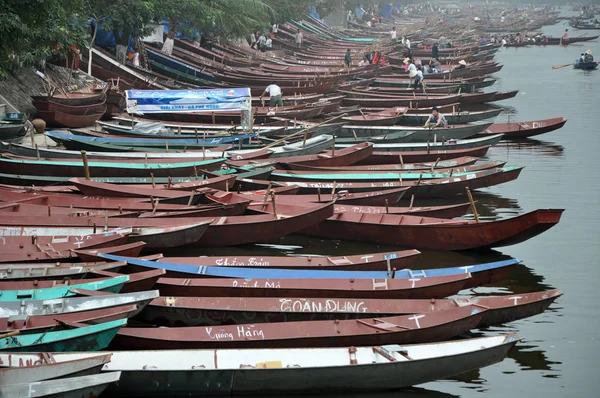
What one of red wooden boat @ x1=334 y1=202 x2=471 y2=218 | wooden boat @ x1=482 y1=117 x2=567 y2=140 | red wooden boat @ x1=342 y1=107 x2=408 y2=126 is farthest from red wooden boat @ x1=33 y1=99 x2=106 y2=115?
wooden boat @ x1=482 y1=117 x2=567 y2=140

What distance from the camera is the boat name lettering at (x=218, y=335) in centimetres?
1154

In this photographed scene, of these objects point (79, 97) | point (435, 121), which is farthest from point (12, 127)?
point (435, 121)

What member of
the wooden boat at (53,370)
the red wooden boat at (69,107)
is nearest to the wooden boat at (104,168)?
the red wooden boat at (69,107)

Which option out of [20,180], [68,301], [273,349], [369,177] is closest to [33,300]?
[68,301]

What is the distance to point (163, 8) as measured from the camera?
111 feet

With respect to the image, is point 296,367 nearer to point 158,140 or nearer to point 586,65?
point 158,140

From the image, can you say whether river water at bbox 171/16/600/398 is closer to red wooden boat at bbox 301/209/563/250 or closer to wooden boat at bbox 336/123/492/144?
red wooden boat at bbox 301/209/563/250

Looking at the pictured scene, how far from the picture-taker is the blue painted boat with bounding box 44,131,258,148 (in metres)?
23.2

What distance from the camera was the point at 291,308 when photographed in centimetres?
1255

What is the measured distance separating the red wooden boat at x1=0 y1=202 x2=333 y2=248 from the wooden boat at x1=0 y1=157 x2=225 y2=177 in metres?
3.78

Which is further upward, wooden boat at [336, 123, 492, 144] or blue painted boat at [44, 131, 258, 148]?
blue painted boat at [44, 131, 258, 148]

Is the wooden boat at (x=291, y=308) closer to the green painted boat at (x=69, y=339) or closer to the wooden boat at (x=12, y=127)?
the green painted boat at (x=69, y=339)

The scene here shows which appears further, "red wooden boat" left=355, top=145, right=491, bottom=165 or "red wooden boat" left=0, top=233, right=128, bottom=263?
"red wooden boat" left=355, top=145, right=491, bottom=165

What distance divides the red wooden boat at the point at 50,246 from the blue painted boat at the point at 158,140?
27.4 feet
